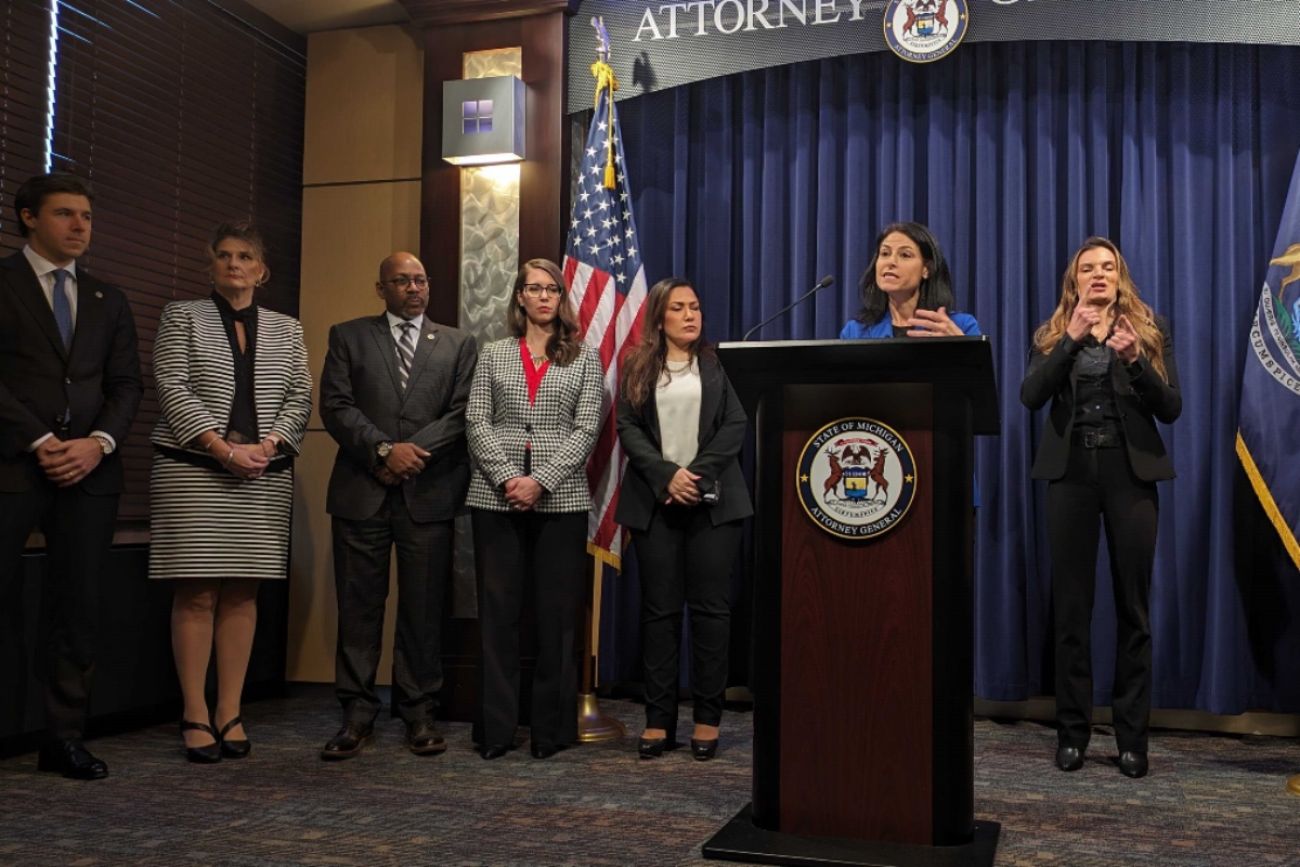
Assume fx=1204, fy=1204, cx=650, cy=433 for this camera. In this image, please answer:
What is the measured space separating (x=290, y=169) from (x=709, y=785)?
3.41 metres

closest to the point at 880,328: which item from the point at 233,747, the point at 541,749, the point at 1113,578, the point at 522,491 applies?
the point at 1113,578

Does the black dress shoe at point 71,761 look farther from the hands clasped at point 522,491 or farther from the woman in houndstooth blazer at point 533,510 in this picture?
the hands clasped at point 522,491

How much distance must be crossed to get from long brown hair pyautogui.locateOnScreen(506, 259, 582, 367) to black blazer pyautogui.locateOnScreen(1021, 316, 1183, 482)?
1390 millimetres

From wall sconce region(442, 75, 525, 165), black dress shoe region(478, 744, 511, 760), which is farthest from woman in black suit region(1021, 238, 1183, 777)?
wall sconce region(442, 75, 525, 165)

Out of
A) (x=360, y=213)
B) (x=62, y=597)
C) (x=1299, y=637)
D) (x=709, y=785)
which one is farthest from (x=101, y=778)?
(x=1299, y=637)

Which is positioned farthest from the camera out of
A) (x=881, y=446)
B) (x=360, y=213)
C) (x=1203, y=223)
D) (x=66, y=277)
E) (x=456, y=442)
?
(x=360, y=213)

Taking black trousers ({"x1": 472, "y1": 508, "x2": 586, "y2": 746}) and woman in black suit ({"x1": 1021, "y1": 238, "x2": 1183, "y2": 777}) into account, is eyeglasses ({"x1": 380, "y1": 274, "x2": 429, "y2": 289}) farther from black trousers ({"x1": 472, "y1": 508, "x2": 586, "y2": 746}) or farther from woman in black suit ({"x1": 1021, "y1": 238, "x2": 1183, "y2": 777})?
woman in black suit ({"x1": 1021, "y1": 238, "x2": 1183, "y2": 777})

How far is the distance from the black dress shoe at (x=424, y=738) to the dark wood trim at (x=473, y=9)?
2747 millimetres

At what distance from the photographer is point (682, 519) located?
3.71 metres

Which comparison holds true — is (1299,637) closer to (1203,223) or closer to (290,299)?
(1203,223)

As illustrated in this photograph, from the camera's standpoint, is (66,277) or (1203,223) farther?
(1203,223)

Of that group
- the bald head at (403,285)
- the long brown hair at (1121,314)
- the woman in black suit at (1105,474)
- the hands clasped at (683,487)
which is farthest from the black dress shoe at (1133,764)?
the bald head at (403,285)

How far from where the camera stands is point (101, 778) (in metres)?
3.28

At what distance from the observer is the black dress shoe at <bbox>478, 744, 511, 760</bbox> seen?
3592 millimetres
